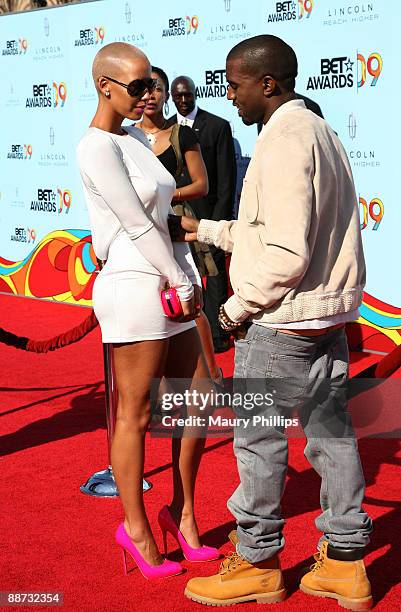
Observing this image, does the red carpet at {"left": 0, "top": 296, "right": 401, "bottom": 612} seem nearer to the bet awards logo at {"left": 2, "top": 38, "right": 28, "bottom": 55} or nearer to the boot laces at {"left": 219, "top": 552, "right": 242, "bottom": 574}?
the boot laces at {"left": 219, "top": 552, "right": 242, "bottom": 574}

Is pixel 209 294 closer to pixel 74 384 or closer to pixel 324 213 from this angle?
pixel 74 384

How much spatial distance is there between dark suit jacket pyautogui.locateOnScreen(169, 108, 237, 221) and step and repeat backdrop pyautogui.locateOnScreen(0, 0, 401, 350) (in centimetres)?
38

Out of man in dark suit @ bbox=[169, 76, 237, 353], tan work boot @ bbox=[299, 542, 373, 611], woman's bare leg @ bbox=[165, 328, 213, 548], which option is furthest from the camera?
man in dark suit @ bbox=[169, 76, 237, 353]

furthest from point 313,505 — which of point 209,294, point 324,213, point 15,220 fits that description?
point 15,220

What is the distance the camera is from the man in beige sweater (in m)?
3.03

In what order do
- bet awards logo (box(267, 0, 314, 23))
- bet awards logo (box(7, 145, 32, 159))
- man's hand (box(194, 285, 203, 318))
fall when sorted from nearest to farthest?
1. man's hand (box(194, 285, 203, 318))
2. bet awards logo (box(267, 0, 314, 23))
3. bet awards logo (box(7, 145, 32, 159))

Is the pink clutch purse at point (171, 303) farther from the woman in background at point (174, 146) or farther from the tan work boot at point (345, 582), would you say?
the woman in background at point (174, 146)

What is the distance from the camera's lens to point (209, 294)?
8086mm

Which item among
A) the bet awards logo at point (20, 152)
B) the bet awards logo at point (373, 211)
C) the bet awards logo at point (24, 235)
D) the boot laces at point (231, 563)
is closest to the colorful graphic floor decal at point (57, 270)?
the bet awards logo at point (24, 235)

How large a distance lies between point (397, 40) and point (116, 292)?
14.4ft

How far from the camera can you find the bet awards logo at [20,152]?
34.8 ft

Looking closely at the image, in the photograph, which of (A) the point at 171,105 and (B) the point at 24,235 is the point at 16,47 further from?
(A) the point at 171,105

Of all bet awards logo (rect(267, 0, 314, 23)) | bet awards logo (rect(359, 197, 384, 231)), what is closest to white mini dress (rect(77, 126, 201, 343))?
bet awards logo (rect(359, 197, 384, 231))

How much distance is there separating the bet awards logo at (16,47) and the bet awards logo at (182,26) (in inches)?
85.5
